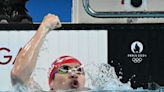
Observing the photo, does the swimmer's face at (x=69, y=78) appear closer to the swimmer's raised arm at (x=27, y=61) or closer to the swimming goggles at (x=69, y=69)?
the swimming goggles at (x=69, y=69)

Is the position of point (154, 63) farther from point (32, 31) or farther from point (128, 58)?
point (32, 31)

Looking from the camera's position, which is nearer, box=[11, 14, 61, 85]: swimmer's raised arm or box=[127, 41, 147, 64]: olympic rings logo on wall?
box=[11, 14, 61, 85]: swimmer's raised arm

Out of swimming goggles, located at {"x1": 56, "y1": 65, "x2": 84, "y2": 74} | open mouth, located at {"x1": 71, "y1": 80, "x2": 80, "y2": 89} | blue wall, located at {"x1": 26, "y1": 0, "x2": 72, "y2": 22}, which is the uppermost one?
blue wall, located at {"x1": 26, "y1": 0, "x2": 72, "y2": 22}

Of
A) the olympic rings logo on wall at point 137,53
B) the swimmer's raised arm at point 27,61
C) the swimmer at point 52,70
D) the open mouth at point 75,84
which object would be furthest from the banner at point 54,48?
the swimmer's raised arm at point 27,61

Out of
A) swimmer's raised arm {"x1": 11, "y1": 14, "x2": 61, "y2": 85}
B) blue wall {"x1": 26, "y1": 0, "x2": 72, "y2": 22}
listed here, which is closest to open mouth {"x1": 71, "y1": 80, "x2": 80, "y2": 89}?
swimmer's raised arm {"x1": 11, "y1": 14, "x2": 61, "y2": 85}

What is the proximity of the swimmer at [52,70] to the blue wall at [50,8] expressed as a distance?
5434 mm

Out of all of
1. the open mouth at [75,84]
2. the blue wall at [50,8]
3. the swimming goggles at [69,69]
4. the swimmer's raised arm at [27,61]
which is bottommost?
the open mouth at [75,84]

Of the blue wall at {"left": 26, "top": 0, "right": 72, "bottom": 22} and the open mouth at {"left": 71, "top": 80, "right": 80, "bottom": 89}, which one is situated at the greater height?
the blue wall at {"left": 26, "top": 0, "right": 72, "bottom": 22}

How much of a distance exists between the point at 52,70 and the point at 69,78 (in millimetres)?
179

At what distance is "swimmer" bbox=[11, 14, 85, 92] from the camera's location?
6.33ft

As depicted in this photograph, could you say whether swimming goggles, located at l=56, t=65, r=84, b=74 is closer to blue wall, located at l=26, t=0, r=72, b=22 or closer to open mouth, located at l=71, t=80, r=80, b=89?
open mouth, located at l=71, t=80, r=80, b=89

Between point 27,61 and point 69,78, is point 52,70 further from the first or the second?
point 27,61

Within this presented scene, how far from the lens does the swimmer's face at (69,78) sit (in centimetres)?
223

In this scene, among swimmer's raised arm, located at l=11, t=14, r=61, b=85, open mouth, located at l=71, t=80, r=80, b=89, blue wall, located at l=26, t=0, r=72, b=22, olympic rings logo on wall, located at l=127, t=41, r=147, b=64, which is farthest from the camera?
blue wall, located at l=26, t=0, r=72, b=22
